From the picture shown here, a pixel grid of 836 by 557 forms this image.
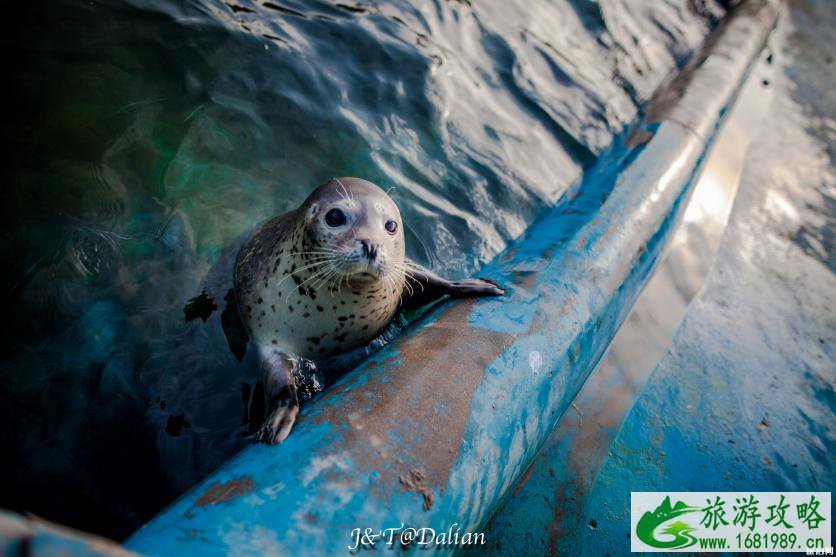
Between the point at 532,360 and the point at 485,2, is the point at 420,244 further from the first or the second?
the point at 485,2

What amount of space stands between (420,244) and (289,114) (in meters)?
1.43

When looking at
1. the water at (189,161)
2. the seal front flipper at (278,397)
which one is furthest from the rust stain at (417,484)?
the water at (189,161)

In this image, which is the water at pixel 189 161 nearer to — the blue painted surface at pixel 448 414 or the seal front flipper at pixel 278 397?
the seal front flipper at pixel 278 397

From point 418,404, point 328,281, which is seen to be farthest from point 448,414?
point 328,281

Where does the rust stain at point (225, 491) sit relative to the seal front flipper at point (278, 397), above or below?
above

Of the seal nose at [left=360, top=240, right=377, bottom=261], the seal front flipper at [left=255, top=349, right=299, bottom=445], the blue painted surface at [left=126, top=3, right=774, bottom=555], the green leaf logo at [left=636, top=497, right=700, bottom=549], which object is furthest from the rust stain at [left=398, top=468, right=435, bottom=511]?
the green leaf logo at [left=636, top=497, right=700, bottom=549]

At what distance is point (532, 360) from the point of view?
2.53 meters

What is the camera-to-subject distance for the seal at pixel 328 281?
253 centimetres

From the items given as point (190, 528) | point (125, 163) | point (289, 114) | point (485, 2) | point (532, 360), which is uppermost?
point (485, 2)

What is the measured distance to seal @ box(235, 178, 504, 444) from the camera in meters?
2.53

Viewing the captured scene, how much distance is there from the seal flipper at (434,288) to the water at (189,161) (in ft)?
2.26

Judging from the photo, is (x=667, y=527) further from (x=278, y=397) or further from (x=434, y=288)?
(x=278, y=397)

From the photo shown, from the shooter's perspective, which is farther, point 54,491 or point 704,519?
point 704,519

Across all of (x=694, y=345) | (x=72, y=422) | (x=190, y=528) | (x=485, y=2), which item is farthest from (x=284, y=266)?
(x=485, y=2)
